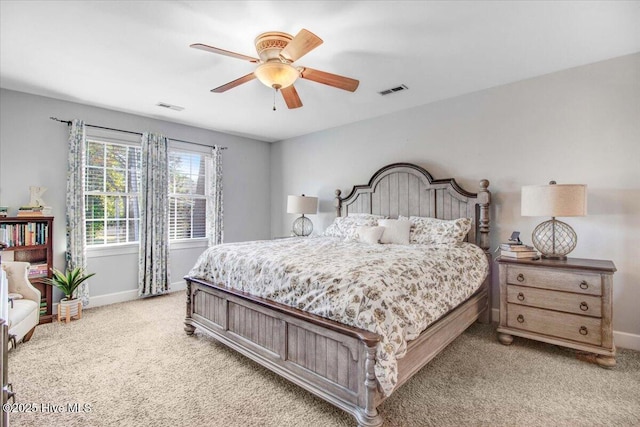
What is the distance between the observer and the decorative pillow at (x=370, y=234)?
11.3ft

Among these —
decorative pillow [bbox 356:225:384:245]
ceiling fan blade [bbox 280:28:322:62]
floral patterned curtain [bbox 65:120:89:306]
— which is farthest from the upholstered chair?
decorative pillow [bbox 356:225:384:245]

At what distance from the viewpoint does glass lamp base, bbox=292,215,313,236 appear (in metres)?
5.21

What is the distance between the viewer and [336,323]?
182 centimetres

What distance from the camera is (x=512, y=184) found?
330 cm

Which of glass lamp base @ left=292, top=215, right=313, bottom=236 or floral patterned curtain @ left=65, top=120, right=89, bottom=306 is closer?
floral patterned curtain @ left=65, top=120, right=89, bottom=306

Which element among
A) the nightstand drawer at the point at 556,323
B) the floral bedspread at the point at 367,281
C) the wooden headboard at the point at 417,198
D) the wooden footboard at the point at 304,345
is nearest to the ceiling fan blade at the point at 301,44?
the floral bedspread at the point at 367,281

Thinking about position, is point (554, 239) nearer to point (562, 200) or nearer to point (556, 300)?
point (562, 200)

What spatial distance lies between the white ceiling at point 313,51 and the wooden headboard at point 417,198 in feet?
3.23

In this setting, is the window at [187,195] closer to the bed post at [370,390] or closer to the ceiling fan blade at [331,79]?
the ceiling fan blade at [331,79]

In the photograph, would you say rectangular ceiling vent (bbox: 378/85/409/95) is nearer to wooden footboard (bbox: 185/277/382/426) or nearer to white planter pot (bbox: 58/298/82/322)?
wooden footboard (bbox: 185/277/382/426)

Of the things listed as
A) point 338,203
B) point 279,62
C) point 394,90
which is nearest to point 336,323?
point 279,62

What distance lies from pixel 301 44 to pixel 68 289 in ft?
11.9

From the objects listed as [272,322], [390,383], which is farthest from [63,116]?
[390,383]

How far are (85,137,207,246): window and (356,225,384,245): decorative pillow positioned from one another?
292 cm
